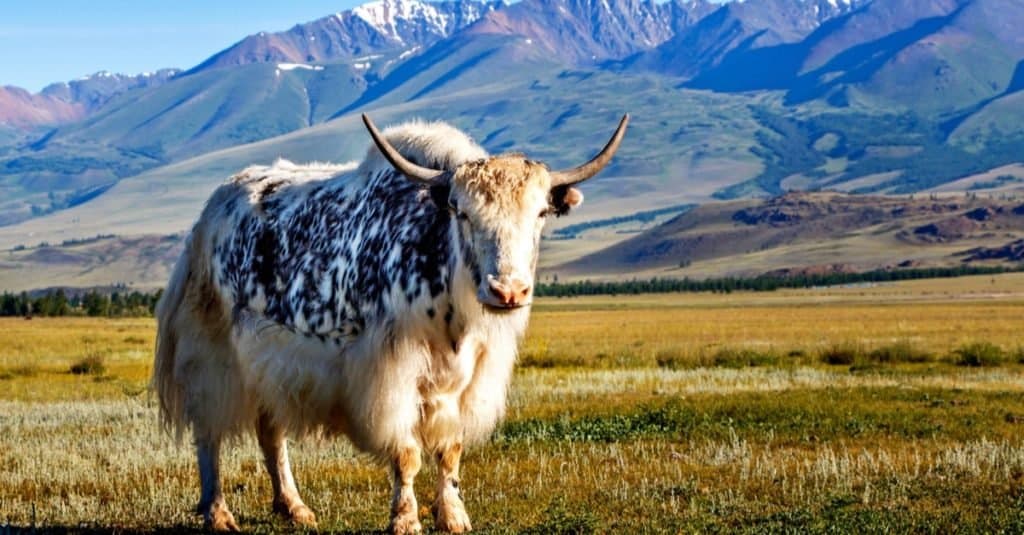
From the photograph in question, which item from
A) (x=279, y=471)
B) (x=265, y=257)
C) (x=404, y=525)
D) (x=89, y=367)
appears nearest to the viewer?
(x=404, y=525)

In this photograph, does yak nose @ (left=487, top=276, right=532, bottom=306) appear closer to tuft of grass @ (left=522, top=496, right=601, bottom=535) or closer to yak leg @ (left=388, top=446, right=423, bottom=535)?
yak leg @ (left=388, top=446, right=423, bottom=535)

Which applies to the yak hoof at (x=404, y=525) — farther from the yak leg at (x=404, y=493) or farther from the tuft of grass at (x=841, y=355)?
the tuft of grass at (x=841, y=355)

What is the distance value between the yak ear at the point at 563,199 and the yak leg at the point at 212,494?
14.2ft

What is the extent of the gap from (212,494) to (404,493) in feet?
8.86

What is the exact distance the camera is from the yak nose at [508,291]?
9422 mm

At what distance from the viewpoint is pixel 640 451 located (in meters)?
15.5

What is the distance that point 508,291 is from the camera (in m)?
9.43

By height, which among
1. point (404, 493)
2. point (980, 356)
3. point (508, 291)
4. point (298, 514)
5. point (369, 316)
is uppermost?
point (508, 291)

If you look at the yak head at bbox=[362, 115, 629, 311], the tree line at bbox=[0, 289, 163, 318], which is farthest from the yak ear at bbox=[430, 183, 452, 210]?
the tree line at bbox=[0, 289, 163, 318]

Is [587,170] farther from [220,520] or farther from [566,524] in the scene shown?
[220,520]

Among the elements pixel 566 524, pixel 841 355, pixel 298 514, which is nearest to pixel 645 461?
pixel 566 524

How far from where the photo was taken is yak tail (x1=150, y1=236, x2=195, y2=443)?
12930mm

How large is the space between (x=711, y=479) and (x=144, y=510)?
578cm

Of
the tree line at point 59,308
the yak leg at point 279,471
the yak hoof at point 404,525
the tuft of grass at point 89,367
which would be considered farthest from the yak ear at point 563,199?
the tree line at point 59,308
